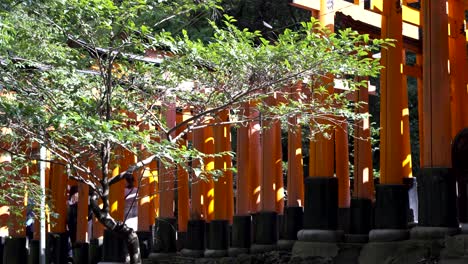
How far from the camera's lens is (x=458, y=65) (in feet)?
53.7

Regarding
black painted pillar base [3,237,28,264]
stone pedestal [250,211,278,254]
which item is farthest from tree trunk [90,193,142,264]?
black painted pillar base [3,237,28,264]

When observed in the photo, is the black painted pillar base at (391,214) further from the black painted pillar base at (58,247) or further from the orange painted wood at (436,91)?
the black painted pillar base at (58,247)

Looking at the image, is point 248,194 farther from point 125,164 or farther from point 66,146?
point 66,146

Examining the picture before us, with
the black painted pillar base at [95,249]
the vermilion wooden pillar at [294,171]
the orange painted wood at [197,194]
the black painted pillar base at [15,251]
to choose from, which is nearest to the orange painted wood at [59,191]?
the black painted pillar base at [15,251]

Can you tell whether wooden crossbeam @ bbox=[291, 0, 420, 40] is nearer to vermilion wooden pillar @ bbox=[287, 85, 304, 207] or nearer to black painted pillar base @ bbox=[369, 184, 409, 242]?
vermilion wooden pillar @ bbox=[287, 85, 304, 207]

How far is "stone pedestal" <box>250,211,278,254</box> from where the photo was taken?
17.0m

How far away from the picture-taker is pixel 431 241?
11.7 metres

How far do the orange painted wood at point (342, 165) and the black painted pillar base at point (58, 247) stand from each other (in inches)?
353

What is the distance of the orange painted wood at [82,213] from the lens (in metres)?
21.6

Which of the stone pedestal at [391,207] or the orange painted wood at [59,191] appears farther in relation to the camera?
the orange painted wood at [59,191]

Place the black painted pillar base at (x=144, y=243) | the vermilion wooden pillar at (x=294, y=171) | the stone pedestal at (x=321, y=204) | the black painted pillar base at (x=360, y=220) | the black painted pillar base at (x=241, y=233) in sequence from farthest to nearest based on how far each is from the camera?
the black painted pillar base at (x=144, y=243) < the black painted pillar base at (x=241, y=233) < the vermilion wooden pillar at (x=294, y=171) < the black painted pillar base at (x=360, y=220) < the stone pedestal at (x=321, y=204)

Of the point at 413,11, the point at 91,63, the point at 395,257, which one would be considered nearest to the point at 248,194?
the point at 413,11

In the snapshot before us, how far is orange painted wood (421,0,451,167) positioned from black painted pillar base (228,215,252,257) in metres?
6.17

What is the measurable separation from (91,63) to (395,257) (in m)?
5.13
